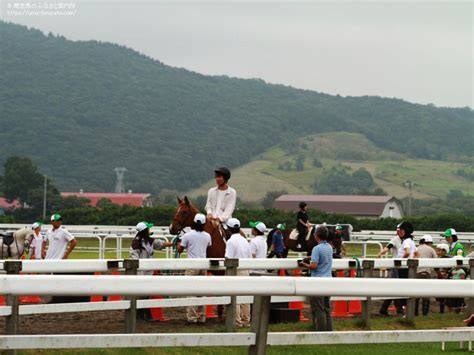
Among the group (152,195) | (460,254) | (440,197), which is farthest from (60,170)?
(460,254)

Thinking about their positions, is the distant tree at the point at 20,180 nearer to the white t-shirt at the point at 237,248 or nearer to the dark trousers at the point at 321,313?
the white t-shirt at the point at 237,248

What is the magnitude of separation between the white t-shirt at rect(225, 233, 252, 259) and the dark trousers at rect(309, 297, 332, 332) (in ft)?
10.3

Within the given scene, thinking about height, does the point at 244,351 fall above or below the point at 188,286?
below

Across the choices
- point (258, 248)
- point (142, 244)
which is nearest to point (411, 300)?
point (258, 248)

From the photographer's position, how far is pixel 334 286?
622 cm

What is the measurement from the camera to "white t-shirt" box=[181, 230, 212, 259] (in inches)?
602

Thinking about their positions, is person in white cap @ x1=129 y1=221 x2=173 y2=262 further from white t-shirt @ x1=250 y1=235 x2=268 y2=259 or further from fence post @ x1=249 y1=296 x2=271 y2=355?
fence post @ x1=249 y1=296 x2=271 y2=355

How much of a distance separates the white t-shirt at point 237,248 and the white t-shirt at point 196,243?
36 cm

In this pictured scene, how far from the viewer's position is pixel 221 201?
15992mm

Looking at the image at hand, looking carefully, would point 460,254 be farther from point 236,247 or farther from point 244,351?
point 244,351

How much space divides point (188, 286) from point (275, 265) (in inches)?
282

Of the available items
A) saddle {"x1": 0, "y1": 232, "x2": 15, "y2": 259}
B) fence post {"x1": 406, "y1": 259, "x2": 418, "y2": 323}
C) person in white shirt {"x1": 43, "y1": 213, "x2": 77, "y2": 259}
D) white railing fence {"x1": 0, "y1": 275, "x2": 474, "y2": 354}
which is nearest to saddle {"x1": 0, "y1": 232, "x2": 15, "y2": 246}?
saddle {"x1": 0, "y1": 232, "x2": 15, "y2": 259}

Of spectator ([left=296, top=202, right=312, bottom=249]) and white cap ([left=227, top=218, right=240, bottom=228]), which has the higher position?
white cap ([left=227, top=218, right=240, bottom=228])

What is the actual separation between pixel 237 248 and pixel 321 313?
339cm
